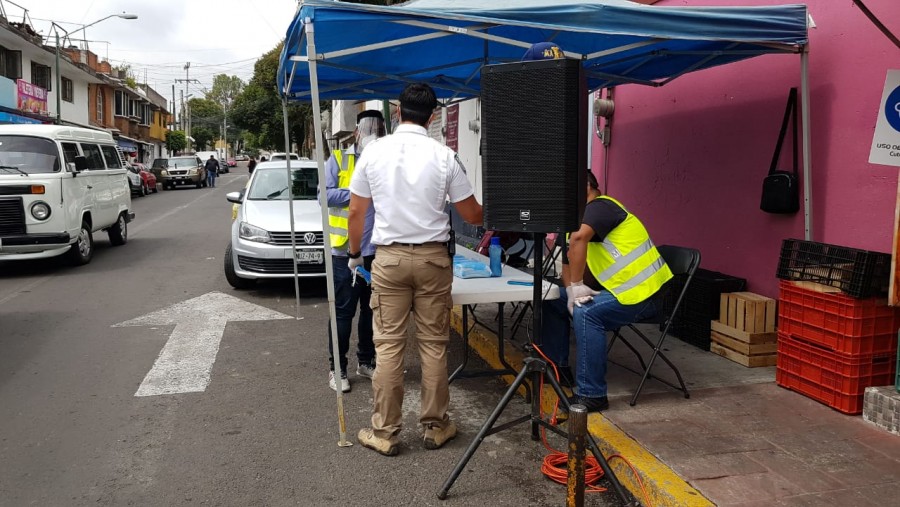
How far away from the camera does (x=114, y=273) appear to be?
10.2m

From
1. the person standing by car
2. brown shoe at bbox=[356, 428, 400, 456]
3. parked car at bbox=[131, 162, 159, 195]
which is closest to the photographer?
brown shoe at bbox=[356, 428, 400, 456]

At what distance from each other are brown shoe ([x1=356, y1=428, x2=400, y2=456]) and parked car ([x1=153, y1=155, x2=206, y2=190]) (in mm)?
34518

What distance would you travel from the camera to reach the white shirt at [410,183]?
3756 millimetres

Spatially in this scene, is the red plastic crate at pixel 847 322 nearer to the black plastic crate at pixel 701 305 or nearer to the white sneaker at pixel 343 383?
the black plastic crate at pixel 701 305

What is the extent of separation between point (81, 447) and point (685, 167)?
563cm

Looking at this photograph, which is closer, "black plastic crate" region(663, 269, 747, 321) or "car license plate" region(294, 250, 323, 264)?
"black plastic crate" region(663, 269, 747, 321)

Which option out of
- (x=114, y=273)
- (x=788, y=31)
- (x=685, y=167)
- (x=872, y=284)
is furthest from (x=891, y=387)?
(x=114, y=273)

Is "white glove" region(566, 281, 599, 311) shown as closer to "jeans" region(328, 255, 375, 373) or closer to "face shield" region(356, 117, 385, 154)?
"jeans" region(328, 255, 375, 373)

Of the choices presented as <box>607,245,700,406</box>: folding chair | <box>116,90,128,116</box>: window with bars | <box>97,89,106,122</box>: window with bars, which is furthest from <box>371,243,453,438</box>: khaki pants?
<box>116,90,128,116</box>: window with bars

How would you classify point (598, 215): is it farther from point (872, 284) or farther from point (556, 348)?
point (872, 284)

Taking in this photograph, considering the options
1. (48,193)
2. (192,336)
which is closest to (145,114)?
(48,193)

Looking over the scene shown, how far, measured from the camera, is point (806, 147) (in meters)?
5.05

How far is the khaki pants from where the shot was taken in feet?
12.5

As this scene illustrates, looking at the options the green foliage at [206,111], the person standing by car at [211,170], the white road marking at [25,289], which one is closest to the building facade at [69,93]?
the person standing by car at [211,170]
